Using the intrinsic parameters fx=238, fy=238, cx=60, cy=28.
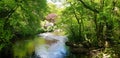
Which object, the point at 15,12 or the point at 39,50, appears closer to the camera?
the point at 15,12

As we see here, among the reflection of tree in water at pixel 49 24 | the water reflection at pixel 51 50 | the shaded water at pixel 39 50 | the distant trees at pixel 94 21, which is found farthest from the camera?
the reflection of tree in water at pixel 49 24

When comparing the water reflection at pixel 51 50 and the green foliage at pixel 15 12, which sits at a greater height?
the green foliage at pixel 15 12

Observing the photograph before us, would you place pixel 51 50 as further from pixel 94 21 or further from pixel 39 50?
pixel 94 21

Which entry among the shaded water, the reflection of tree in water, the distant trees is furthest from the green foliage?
the reflection of tree in water

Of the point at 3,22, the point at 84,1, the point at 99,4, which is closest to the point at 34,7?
the point at 3,22

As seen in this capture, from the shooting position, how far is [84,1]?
26.8 m

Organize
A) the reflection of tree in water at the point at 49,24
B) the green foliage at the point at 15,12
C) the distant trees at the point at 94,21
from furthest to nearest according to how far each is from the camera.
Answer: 1. the reflection of tree in water at the point at 49,24
2. the distant trees at the point at 94,21
3. the green foliage at the point at 15,12

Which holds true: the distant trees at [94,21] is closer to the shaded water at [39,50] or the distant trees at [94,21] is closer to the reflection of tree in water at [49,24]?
the shaded water at [39,50]

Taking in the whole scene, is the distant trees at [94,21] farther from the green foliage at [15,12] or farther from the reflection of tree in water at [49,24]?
the reflection of tree in water at [49,24]

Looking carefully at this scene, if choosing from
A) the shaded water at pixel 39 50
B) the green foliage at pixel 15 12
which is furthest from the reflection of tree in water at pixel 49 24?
the green foliage at pixel 15 12

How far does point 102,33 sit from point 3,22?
13059 mm

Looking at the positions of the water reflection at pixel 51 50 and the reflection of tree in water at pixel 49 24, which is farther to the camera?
the reflection of tree in water at pixel 49 24

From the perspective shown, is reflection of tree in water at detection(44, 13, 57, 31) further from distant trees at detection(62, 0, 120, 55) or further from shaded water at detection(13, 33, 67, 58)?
distant trees at detection(62, 0, 120, 55)

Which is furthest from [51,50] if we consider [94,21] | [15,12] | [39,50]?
[15,12]
